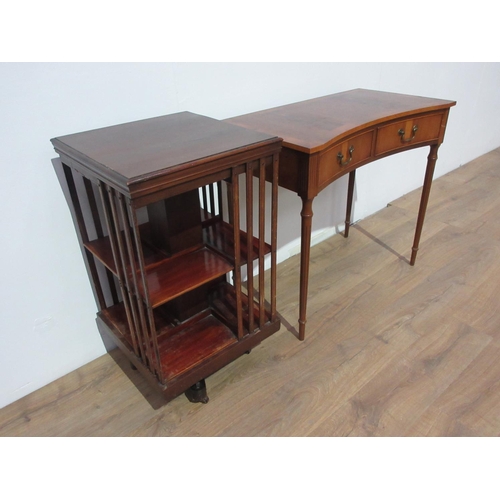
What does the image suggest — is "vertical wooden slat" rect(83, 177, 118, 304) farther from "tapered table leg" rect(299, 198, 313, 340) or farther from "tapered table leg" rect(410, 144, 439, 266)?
"tapered table leg" rect(410, 144, 439, 266)

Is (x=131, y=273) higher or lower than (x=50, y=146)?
lower

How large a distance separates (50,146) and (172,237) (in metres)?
0.43

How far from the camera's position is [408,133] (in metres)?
1.57

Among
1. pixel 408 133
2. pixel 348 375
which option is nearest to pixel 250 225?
pixel 348 375

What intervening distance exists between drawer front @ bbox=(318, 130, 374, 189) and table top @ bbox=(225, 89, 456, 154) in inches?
1.6

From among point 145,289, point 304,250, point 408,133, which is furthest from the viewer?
point 408,133

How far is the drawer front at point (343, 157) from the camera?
130cm

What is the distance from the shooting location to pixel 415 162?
8.87 ft

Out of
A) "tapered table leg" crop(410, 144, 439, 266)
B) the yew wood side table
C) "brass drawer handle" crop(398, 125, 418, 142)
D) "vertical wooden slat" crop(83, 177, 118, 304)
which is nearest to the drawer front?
the yew wood side table

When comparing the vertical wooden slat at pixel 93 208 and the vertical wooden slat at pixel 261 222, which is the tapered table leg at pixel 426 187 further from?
the vertical wooden slat at pixel 93 208

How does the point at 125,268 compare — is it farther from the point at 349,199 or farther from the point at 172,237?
the point at 349,199

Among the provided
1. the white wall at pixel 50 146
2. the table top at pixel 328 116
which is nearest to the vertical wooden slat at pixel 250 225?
the table top at pixel 328 116
